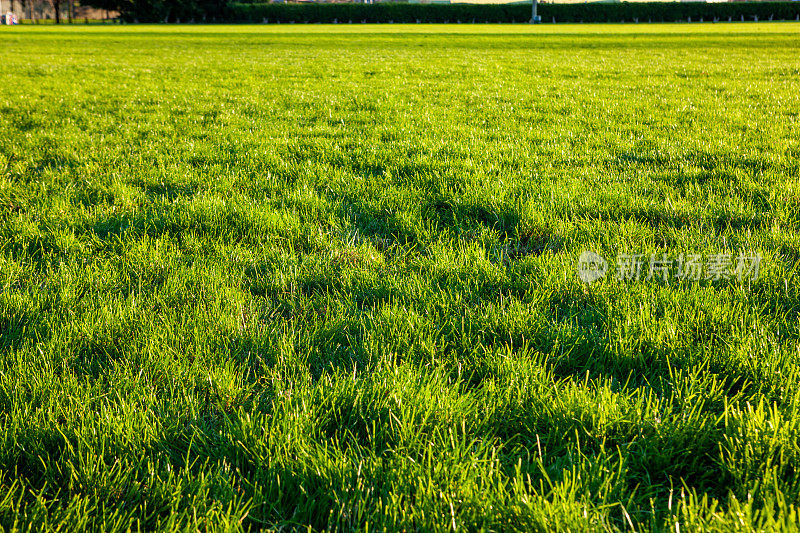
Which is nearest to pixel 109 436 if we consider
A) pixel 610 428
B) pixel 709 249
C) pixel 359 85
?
pixel 610 428

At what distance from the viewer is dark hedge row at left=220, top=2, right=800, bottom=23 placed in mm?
62875

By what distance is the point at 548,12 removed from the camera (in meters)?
65.4

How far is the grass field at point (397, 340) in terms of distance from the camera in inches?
67.8

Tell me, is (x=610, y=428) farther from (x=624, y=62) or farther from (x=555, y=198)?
(x=624, y=62)

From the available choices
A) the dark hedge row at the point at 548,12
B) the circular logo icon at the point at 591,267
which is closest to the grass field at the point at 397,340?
the circular logo icon at the point at 591,267

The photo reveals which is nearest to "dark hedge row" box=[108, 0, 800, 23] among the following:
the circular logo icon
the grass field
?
the grass field

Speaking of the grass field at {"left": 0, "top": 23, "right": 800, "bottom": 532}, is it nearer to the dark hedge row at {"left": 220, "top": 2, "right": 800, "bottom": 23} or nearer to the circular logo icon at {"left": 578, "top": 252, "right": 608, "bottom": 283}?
the circular logo icon at {"left": 578, "top": 252, "right": 608, "bottom": 283}

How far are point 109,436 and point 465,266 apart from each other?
2.17m

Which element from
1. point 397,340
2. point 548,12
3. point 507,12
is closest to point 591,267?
point 397,340

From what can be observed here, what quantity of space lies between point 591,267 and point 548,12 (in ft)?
237

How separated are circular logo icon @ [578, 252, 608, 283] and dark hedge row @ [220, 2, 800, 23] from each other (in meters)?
68.5

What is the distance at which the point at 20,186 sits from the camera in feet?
16.3

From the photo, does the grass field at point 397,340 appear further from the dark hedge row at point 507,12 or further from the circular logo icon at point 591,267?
the dark hedge row at point 507,12

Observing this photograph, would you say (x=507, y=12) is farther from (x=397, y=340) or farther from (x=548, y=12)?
(x=397, y=340)
